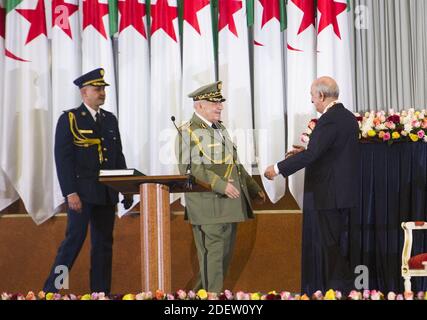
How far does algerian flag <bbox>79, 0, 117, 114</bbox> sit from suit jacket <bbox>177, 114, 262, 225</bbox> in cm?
107

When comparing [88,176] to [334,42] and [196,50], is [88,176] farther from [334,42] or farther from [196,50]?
[334,42]

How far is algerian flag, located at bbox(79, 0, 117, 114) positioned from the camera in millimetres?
5883

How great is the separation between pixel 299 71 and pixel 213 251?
68.8 inches

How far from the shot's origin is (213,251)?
4.82 m

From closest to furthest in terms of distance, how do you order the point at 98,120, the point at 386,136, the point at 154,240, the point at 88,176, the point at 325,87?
the point at 154,240
the point at 325,87
the point at 386,136
the point at 88,176
the point at 98,120

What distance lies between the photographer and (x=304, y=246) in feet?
16.8

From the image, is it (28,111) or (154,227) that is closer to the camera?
(154,227)

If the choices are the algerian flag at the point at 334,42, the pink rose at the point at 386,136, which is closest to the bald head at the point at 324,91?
the pink rose at the point at 386,136

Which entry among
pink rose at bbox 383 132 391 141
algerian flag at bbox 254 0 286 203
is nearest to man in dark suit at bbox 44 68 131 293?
algerian flag at bbox 254 0 286 203

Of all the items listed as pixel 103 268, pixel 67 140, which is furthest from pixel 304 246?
pixel 67 140

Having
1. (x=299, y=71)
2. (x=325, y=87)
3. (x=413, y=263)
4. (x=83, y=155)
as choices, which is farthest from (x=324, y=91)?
(x=83, y=155)

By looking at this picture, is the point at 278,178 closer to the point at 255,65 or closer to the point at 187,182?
the point at 255,65

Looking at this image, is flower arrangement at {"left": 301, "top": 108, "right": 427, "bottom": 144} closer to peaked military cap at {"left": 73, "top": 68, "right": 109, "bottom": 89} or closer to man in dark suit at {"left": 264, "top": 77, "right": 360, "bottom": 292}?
man in dark suit at {"left": 264, "top": 77, "right": 360, "bottom": 292}

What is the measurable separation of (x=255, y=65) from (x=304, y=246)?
1603 mm
